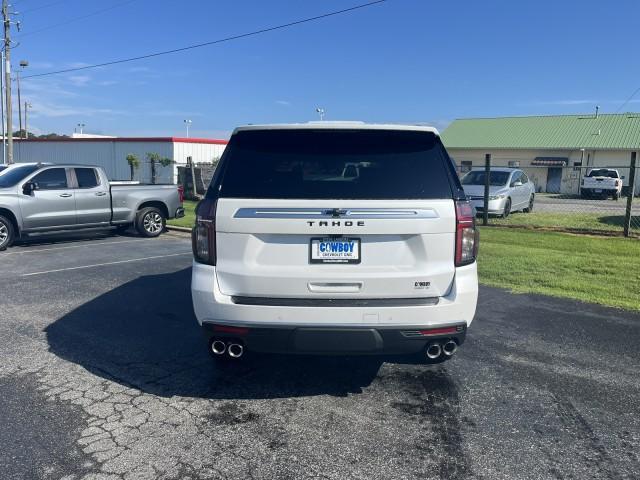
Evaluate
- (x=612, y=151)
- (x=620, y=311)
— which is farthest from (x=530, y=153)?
(x=620, y=311)

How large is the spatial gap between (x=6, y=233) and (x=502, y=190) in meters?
13.3

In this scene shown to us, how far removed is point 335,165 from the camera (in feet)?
13.1

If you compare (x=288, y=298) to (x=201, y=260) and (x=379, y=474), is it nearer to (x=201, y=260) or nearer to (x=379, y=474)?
(x=201, y=260)

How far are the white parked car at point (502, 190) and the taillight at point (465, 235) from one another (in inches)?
473

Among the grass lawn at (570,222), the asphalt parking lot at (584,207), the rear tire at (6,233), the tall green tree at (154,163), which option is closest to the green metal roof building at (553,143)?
the asphalt parking lot at (584,207)

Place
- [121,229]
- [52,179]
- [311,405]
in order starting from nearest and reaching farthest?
[311,405]
[52,179]
[121,229]

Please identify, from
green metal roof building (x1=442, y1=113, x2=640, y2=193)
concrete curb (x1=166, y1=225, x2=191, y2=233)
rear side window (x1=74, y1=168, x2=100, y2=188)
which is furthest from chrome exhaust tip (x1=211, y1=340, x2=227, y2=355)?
green metal roof building (x1=442, y1=113, x2=640, y2=193)

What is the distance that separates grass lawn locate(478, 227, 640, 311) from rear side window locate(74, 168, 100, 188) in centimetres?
901

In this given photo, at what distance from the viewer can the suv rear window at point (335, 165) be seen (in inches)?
151

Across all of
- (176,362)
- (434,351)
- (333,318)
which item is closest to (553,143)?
(434,351)

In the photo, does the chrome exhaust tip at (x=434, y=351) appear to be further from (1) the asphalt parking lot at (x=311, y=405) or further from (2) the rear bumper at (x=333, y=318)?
(1) the asphalt parking lot at (x=311, y=405)

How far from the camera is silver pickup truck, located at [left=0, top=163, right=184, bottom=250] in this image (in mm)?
11812

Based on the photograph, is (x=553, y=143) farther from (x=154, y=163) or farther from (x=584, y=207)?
(x=154, y=163)

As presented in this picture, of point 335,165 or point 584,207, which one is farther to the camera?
point 584,207
